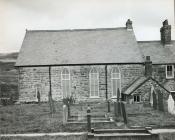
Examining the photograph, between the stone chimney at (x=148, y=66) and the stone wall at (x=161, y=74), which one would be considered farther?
the stone wall at (x=161, y=74)

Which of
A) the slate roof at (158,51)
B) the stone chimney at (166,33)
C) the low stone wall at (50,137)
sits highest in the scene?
the stone chimney at (166,33)

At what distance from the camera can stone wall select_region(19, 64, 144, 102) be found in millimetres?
34125

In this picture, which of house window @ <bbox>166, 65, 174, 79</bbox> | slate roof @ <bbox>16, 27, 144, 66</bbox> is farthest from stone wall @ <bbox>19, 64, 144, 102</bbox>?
house window @ <bbox>166, 65, 174, 79</bbox>

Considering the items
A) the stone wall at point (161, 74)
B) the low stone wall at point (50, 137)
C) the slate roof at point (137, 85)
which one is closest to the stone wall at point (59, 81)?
the slate roof at point (137, 85)

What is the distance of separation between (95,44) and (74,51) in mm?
2726

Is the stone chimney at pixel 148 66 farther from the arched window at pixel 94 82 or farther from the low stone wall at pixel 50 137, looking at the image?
the low stone wall at pixel 50 137

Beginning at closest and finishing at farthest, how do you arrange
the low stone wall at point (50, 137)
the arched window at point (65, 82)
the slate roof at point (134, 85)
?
the low stone wall at point (50, 137) < the slate roof at point (134, 85) < the arched window at point (65, 82)

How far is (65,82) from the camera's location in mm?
34375

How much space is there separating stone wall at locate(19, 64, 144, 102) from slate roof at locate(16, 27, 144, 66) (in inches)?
26.0

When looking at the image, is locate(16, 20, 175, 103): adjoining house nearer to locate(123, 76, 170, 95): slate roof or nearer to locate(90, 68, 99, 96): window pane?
locate(90, 68, 99, 96): window pane

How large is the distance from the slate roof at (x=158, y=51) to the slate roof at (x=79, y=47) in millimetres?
1795

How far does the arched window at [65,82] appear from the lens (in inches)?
1352

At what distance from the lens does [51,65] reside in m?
34.3

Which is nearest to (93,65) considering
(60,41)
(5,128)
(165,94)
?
(60,41)
